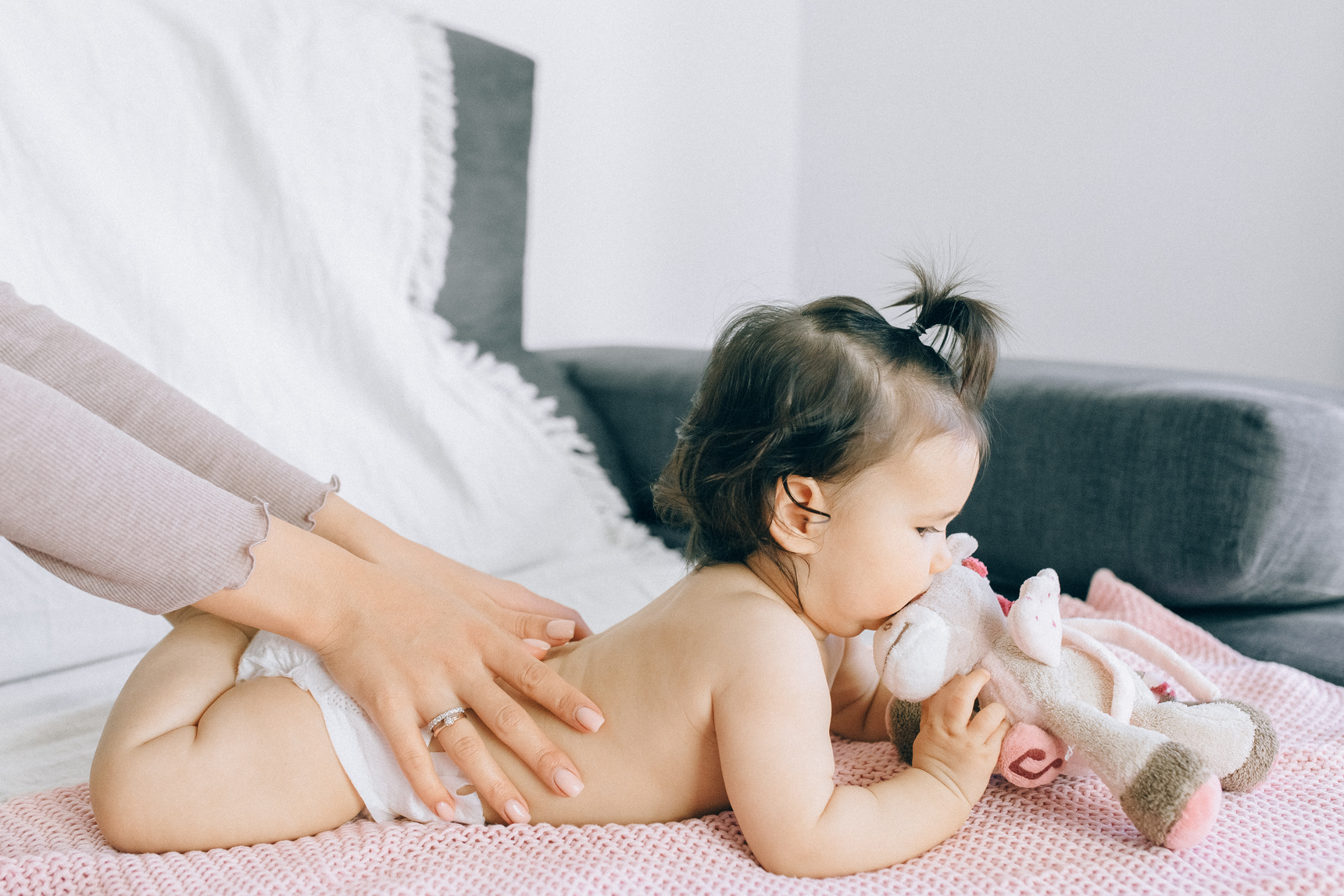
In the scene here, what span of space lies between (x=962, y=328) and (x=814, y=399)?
5.8 inches

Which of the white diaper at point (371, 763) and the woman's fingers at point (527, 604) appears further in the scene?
the woman's fingers at point (527, 604)

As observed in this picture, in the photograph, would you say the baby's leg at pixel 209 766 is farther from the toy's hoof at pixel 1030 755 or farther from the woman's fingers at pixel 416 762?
the toy's hoof at pixel 1030 755

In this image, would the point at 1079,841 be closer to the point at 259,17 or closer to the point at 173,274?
the point at 173,274

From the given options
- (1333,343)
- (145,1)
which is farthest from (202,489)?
(1333,343)

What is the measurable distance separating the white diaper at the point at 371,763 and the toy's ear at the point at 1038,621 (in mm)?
386

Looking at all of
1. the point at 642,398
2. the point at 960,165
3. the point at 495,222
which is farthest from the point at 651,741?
the point at 960,165

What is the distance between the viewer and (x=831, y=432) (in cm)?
69

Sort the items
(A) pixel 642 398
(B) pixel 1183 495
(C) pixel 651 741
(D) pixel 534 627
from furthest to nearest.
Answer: (A) pixel 642 398, (B) pixel 1183 495, (D) pixel 534 627, (C) pixel 651 741

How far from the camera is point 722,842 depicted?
659 mm

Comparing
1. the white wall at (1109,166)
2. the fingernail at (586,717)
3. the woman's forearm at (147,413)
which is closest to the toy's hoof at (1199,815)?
the fingernail at (586,717)

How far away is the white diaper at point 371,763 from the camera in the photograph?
0.70 meters

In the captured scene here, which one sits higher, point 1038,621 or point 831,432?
point 831,432

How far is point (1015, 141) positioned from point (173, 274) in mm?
1481

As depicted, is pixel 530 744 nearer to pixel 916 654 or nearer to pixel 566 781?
pixel 566 781
